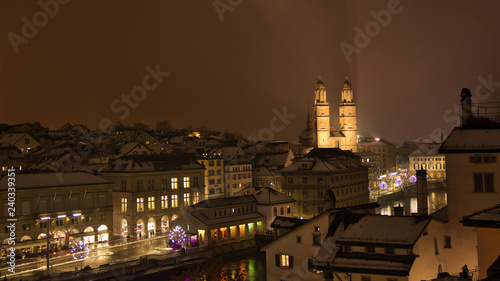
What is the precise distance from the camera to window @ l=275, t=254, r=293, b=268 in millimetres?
27406

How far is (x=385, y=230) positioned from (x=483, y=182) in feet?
15.3

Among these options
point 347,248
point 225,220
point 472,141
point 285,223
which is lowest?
point 225,220

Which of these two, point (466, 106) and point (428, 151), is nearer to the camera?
point (466, 106)

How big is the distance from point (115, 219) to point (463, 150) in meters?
40.3

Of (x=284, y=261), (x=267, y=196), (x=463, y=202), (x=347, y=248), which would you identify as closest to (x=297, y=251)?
(x=284, y=261)

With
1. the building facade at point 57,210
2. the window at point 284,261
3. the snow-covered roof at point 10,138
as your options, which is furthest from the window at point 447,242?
the snow-covered roof at point 10,138

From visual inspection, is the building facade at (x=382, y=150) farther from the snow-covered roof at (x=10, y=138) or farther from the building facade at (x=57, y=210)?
the building facade at (x=57, y=210)

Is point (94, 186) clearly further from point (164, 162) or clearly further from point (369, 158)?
point (369, 158)

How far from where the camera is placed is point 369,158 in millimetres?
128875

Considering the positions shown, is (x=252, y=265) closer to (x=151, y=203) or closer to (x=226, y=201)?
(x=226, y=201)

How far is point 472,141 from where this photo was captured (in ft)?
72.7

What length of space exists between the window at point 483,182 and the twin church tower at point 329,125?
104 m

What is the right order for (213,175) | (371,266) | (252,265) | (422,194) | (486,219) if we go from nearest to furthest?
(486,219) < (371,266) < (422,194) < (252,265) < (213,175)

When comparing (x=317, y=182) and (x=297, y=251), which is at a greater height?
(x=317, y=182)
